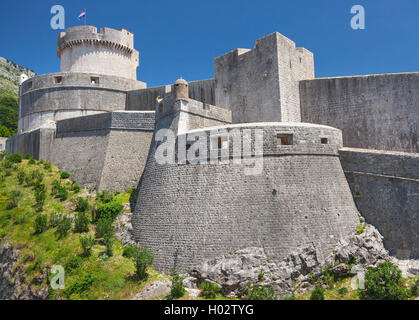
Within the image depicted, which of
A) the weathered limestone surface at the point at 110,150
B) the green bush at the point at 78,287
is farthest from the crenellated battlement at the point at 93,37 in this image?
the green bush at the point at 78,287

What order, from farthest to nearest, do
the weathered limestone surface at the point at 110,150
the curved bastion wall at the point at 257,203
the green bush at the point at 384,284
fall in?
1. the weathered limestone surface at the point at 110,150
2. the curved bastion wall at the point at 257,203
3. the green bush at the point at 384,284

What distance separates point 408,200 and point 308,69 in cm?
1134

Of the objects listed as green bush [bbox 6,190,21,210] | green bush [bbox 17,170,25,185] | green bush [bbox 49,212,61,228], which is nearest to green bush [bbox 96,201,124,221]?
green bush [bbox 49,212,61,228]

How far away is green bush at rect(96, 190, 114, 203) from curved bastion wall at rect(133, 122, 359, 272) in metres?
3.28

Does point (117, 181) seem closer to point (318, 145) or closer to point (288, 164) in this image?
point (288, 164)

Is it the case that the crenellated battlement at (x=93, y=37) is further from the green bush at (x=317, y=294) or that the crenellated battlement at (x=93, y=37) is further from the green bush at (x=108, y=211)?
the green bush at (x=317, y=294)

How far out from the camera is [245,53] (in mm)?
21656

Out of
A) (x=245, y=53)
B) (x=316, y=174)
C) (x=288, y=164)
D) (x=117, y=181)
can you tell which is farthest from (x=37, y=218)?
(x=245, y=53)

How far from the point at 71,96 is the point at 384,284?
977 inches

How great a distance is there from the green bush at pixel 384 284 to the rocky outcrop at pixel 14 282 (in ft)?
45.0

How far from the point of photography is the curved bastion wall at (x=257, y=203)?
1395 centimetres

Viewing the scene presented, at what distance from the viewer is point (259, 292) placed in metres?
12.1

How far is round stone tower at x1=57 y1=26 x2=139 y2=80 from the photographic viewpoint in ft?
91.6

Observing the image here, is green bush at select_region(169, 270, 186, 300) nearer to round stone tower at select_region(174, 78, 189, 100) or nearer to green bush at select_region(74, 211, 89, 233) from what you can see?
green bush at select_region(74, 211, 89, 233)
